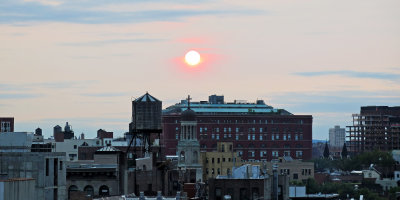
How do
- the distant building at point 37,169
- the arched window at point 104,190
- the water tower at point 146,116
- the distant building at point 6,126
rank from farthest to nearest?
the water tower at point 146,116 → the distant building at point 6,126 → the arched window at point 104,190 → the distant building at point 37,169

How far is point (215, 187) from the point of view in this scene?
360 ft

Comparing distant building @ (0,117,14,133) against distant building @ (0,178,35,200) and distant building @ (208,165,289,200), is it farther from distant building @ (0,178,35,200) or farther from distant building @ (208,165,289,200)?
distant building @ (0,178,35,200)

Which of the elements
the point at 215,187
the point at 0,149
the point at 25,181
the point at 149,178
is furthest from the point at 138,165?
the point at 25,181

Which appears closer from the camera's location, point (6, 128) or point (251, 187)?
point (251, 187)

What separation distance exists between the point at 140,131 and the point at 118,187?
2705 centimetres

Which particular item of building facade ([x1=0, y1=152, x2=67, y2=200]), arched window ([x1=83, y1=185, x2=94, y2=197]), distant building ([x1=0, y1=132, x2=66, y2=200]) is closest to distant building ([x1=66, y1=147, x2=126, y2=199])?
arched window ([x1=83, y1=185, x2=94, y2=197])

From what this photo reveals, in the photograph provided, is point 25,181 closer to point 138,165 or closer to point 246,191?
point 246,191

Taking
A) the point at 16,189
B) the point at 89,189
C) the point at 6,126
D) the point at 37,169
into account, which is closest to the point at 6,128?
the point at 89,189

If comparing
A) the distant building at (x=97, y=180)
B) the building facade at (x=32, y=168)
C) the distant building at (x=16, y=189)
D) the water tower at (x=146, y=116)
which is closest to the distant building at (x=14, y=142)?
the building facade at (x=32, y=168)

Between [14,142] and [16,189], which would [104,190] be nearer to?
[14,142]

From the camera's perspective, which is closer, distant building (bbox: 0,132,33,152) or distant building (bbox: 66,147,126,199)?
distant building (bbox: 0,132,33,152)

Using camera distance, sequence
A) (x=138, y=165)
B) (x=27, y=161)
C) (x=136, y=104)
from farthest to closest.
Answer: (x=136, y=104) → (x=138, y=165) → (x=27, y=161)

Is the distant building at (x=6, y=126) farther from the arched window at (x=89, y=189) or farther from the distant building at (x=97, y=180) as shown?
the arched window at (x=89, y=189)

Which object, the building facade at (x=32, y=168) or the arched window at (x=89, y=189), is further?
the arched window at (x=89, y=189)
